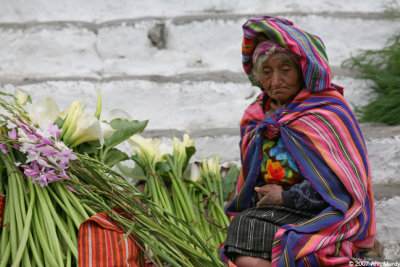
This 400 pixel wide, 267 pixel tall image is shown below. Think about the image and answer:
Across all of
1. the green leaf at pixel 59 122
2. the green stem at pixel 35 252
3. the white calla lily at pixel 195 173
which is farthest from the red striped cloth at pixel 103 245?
the white calla lily at pixel 195 173

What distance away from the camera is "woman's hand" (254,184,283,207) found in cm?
188

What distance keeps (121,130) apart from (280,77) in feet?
2.74

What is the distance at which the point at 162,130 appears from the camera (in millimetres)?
3047

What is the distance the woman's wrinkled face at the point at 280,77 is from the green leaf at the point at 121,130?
2.25 feet

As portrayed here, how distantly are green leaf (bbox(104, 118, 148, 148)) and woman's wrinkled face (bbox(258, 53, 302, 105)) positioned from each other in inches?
26.9

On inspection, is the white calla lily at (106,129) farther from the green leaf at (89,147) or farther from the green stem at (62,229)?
the green stem at (62,229)

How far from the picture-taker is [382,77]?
2.99m

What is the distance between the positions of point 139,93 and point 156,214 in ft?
5.14

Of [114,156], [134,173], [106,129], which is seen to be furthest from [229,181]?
[106,129]

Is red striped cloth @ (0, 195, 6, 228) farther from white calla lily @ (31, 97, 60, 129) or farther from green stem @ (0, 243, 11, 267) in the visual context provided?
white calla lily @ (31, 97, 60, 129)

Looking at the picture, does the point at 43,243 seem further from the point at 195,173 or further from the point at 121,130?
the point at 195,173

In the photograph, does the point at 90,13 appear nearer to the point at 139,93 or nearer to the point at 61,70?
the point at 61,70

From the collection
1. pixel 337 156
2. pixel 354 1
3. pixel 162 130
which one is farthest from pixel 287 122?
pixel 354 1

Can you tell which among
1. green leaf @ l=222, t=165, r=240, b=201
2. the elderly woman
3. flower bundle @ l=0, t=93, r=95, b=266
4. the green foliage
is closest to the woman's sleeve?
the elderly woman
